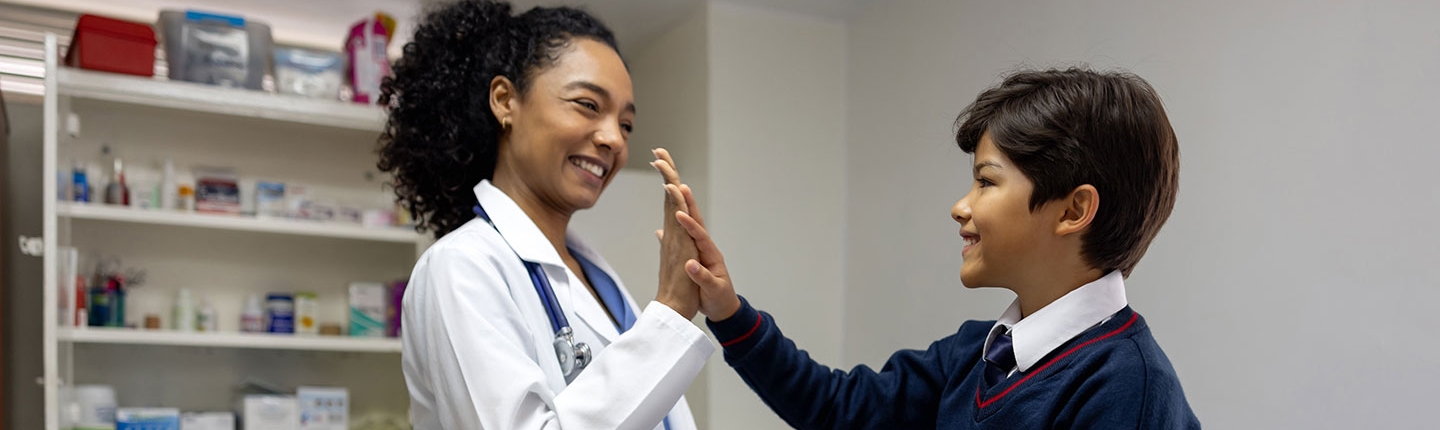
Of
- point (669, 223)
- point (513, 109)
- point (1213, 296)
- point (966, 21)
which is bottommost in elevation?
point (1213, 296)

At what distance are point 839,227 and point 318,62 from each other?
63.1 inches

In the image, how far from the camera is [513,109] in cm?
156

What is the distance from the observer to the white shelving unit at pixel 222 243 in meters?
2.67

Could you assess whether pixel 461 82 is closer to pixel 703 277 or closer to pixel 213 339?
pixel 703 277

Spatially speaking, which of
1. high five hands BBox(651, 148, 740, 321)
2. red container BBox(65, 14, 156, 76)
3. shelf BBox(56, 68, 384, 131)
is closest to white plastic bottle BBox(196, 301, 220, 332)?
shelf BBox(56, 68, 384, 131)

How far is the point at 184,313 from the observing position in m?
2.88

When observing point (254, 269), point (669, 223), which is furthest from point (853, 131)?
point (669, 223)

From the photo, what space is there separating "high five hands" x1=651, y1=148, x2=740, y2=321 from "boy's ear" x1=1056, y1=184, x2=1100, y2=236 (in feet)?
1.28

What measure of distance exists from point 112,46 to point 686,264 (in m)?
2.06

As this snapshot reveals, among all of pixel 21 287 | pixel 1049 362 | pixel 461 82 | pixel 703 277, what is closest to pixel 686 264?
pixel 703 277

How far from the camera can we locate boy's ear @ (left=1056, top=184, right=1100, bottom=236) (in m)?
1.09

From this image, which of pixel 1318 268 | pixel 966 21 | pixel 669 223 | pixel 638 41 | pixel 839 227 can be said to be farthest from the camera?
pixel 638 41

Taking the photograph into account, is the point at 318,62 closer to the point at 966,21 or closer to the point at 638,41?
the point at 638,41

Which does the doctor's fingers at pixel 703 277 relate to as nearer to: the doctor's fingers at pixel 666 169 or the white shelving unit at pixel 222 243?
the doctor's fingers at pixel 666 169
